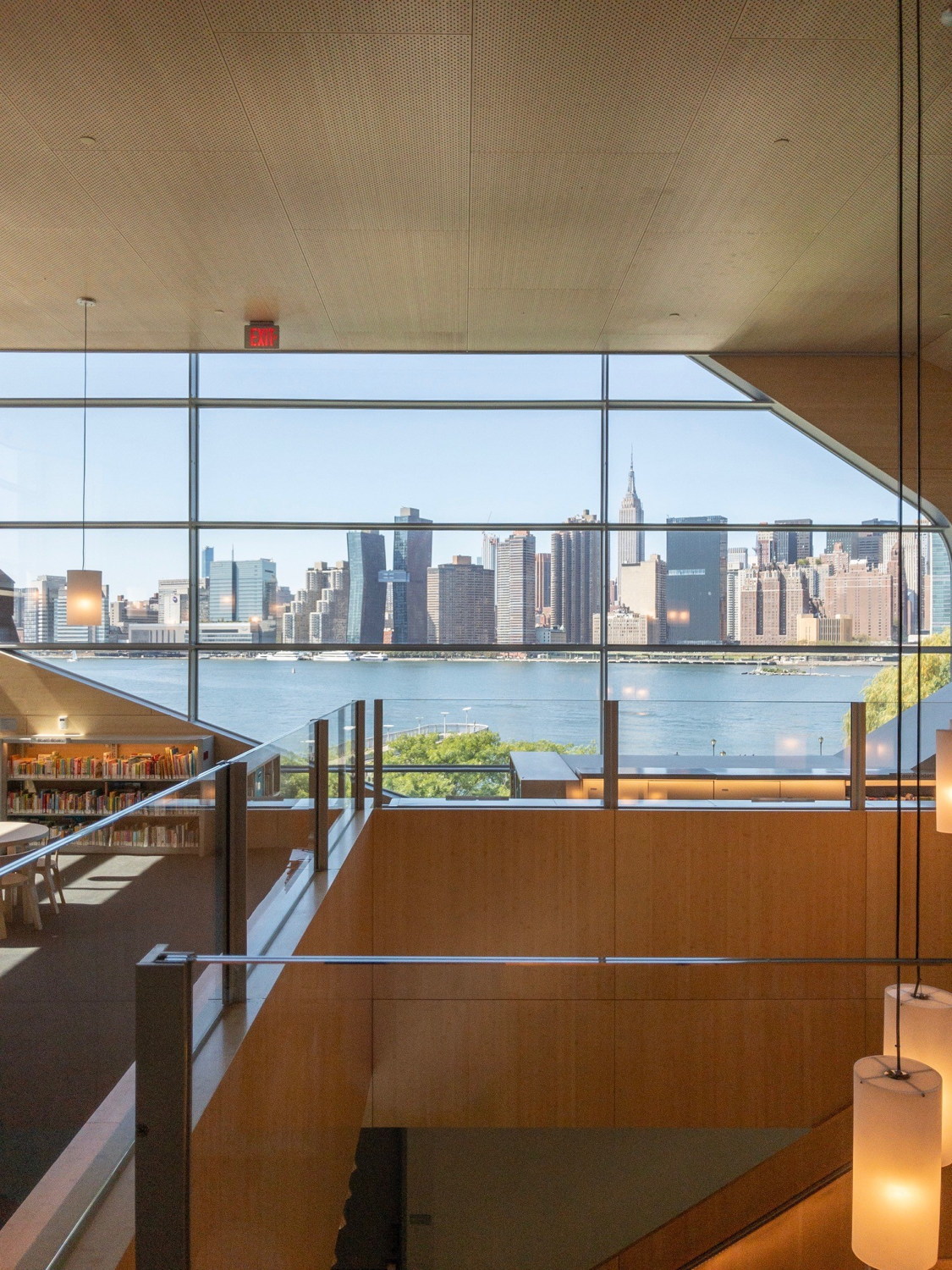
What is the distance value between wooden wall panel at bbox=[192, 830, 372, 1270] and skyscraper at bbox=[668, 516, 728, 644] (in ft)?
13.4

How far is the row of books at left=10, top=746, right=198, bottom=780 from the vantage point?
8.06 metres

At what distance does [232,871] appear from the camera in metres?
2.96

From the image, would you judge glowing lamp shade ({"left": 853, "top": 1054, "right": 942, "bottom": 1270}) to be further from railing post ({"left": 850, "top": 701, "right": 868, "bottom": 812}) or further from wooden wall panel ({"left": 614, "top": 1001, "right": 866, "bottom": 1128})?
railing post ({"left": 850, "top": 701, "right": 868, "bottom": 812})

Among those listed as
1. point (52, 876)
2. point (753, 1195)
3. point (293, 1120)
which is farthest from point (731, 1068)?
point (52, 876)

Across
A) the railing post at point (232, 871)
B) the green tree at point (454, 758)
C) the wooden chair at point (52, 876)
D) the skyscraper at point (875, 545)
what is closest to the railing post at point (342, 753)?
the green tree at point (454, 758)

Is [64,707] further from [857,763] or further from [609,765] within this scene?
[857,763]

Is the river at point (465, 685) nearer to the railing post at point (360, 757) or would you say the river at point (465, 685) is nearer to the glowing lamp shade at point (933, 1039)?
the railing post at point (360, 757)

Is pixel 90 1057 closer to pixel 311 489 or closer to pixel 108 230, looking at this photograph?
pixel 108 230

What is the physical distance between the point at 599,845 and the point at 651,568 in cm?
317

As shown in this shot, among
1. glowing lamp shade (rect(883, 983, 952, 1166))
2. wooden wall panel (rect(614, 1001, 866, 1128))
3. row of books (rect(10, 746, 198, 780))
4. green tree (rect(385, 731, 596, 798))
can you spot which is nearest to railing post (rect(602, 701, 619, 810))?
green tree (rect(385, 731, 596, 798))

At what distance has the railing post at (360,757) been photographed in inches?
241

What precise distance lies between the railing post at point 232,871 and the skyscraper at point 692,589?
6043 mm

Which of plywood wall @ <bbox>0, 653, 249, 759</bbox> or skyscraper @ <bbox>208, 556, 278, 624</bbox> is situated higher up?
skyscraper @ <bbox>208, 556, 278, 624</bbox>

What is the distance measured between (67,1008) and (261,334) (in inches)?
248
